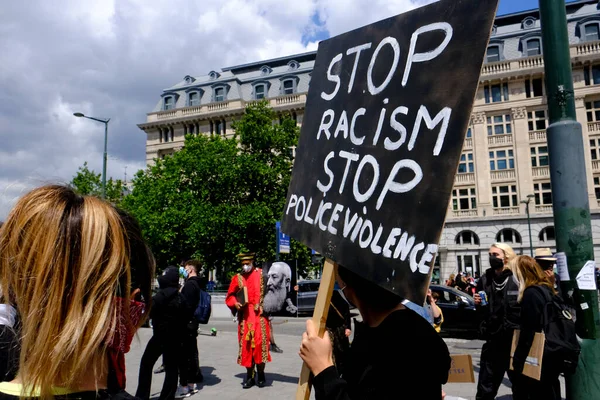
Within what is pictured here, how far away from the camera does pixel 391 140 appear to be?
1924 mm

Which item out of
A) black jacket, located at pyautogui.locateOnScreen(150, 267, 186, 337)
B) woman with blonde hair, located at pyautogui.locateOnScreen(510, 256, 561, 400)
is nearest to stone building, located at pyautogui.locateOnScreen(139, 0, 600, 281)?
woman with blonde hair, located at pyautogui.locateOnScreen(510, 256, 561, 400)

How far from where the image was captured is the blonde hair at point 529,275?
14.4 feet

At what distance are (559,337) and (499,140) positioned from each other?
38.7 metres

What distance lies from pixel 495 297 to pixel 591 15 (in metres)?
43.3

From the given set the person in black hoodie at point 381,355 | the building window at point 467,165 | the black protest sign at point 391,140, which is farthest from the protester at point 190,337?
the building window at point 467,165

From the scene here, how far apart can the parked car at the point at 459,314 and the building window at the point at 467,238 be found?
2684 cm

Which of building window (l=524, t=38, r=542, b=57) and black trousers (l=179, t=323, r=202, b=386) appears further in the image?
building window (l=524, t=38, r=542, b=57)

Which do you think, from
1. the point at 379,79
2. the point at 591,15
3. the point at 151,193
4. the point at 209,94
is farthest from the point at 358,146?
the point at 209,94

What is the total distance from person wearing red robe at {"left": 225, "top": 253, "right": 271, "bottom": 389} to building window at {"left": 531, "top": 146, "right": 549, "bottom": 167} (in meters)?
37.2

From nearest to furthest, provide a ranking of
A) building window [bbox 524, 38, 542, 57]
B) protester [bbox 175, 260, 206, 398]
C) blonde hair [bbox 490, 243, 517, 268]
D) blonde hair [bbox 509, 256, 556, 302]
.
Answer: blonde hair [bbox 509, 256, 556, 302], blonde hair [bbox 490, 243, 517, 268], protester [bbox 175, 260, 206, 398], building window [bbox 524, 38, 542, 57]

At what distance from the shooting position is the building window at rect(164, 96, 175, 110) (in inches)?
2100

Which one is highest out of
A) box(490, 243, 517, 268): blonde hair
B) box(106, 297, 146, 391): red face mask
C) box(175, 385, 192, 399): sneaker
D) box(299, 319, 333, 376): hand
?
box(490, 243, 517, 268): blonde hair

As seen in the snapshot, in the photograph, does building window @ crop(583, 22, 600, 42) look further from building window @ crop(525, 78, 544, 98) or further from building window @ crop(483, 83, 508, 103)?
building window @ crop(483, 83, 508, 103)

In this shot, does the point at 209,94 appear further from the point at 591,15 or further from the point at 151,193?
the point at 591,15
